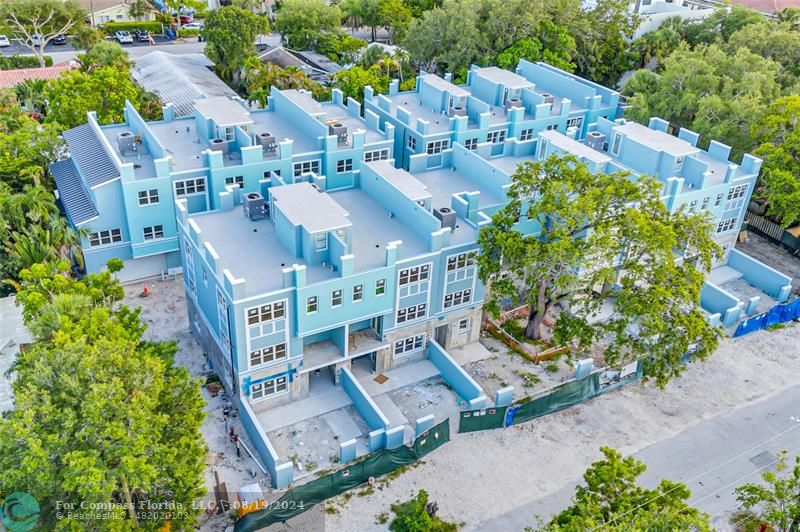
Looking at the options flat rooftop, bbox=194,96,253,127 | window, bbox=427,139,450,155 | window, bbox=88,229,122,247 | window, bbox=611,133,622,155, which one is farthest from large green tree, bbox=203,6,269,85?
window, bbox=611,133,622,155

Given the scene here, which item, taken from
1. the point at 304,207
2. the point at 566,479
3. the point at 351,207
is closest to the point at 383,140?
the point at 351,207

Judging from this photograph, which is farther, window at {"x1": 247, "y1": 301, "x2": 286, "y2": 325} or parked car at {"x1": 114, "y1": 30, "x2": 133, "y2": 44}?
parked car at {"x1": 114, "y1": 30, "x2": 133, "y2": 44}

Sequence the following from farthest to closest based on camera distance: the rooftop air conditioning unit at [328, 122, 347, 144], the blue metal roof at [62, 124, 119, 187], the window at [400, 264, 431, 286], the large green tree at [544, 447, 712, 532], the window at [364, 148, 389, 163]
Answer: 1. the window at [364, 148, 389, 163]
2. the rooftop air conditioning unit at [328, 122, 347, 144]
3. the blue metal roof at [62, 124, 119, 187]
4. the window at [400, 264, 431, 286]
5. the large green tree at [544, 447, 712, 532]

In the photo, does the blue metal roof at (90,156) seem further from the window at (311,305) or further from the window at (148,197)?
the window at (311,305)

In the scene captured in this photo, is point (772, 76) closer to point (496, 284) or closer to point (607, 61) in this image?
point (607, 61)

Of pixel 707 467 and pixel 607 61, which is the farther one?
pixel 607 61

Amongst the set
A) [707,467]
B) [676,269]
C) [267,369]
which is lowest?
[707,467]

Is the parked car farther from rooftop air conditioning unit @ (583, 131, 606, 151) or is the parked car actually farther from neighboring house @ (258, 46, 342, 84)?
rooftop air conditioning unit @ (583, 131, 606, 151)

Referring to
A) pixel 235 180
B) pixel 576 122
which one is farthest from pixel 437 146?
pixel 235 180
